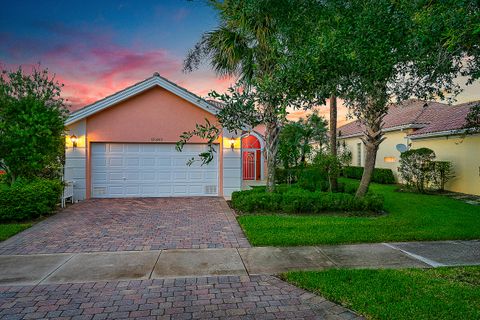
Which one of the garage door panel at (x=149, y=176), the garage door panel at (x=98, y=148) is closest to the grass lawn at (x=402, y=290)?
the garage door panel at (x=149, y=176)

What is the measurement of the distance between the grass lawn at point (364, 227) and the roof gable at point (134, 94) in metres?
6.34

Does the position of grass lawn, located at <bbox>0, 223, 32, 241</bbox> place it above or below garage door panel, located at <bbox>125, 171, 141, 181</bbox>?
below

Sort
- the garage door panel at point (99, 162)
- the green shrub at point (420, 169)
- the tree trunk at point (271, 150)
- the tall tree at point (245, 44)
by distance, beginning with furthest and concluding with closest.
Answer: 1. the green shrub at point (420, 169)
2. the garage door panel at point (99, 162)
3. the tree trunk at point (271, 150)
4. the tall tree at point (245, 44)

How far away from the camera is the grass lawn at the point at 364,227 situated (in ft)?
21.3

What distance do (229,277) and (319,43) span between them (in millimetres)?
4002

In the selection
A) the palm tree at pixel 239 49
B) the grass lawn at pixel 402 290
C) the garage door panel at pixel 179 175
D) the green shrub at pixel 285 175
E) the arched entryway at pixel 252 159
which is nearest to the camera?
the grass lawn at pixel 402 290

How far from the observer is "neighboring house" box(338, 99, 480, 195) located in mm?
13461

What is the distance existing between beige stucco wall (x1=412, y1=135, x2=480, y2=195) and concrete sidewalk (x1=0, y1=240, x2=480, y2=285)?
30.4ft

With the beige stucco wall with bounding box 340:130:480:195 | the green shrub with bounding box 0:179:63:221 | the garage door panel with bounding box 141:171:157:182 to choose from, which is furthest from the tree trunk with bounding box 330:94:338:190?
the green shrub with bounding box 0:179:63:221

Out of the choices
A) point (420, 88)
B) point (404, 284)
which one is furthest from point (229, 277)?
point (420, 88)

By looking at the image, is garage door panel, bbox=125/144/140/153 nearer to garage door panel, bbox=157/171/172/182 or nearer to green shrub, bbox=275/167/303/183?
garage door panel, bbox=157/171/172/182

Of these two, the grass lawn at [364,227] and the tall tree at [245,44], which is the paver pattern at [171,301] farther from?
the tall tree at [245,44]

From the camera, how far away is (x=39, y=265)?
508 cm

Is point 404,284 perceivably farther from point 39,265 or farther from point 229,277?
point 39,265
